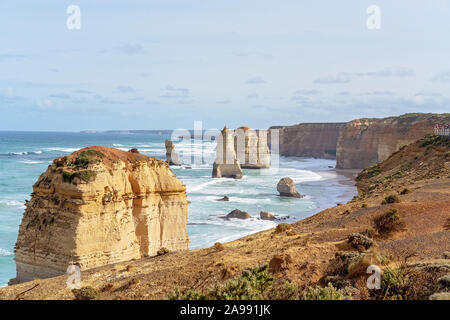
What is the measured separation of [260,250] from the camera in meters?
14.3

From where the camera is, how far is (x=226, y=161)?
2837 inches

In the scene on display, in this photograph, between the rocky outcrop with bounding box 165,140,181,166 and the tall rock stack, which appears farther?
the rocky outcrop with bounding box 165,140,181,166

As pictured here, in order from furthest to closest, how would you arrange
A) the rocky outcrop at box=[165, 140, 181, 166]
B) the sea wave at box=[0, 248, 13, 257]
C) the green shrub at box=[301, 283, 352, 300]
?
the rocky outcrop at box=[165, 140, 181, 166], the sea wave at box=[0, 248, 13, 257], the green shrub at box=[301, 283, 352, 300]

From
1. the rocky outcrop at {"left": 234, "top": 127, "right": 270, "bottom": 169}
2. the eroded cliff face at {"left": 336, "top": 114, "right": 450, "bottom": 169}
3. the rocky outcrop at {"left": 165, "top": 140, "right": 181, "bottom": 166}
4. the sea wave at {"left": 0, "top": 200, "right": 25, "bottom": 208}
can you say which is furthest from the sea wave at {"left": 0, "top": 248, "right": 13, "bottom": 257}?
the rocky outcrop at {"left": 234, "top": 127, "right": 270, "bottom": 169}

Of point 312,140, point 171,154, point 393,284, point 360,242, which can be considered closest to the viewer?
point 393,284

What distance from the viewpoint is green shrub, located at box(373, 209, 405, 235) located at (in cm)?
1440

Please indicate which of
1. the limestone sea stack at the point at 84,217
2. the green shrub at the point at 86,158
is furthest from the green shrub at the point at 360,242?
the green shrub at the point at 86,158

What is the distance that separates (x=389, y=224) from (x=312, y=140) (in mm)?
109536

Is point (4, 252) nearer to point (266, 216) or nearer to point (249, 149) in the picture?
point (266, 216)

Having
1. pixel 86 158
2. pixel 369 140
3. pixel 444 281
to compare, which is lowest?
pixel 444 281

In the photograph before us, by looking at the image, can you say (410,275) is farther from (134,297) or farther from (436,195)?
(436,195)

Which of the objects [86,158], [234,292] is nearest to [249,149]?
[86,158]

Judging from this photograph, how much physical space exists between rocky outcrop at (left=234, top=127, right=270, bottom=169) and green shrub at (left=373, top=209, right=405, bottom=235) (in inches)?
2897

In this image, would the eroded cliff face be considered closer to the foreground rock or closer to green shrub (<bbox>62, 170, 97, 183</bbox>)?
the foreground rock
